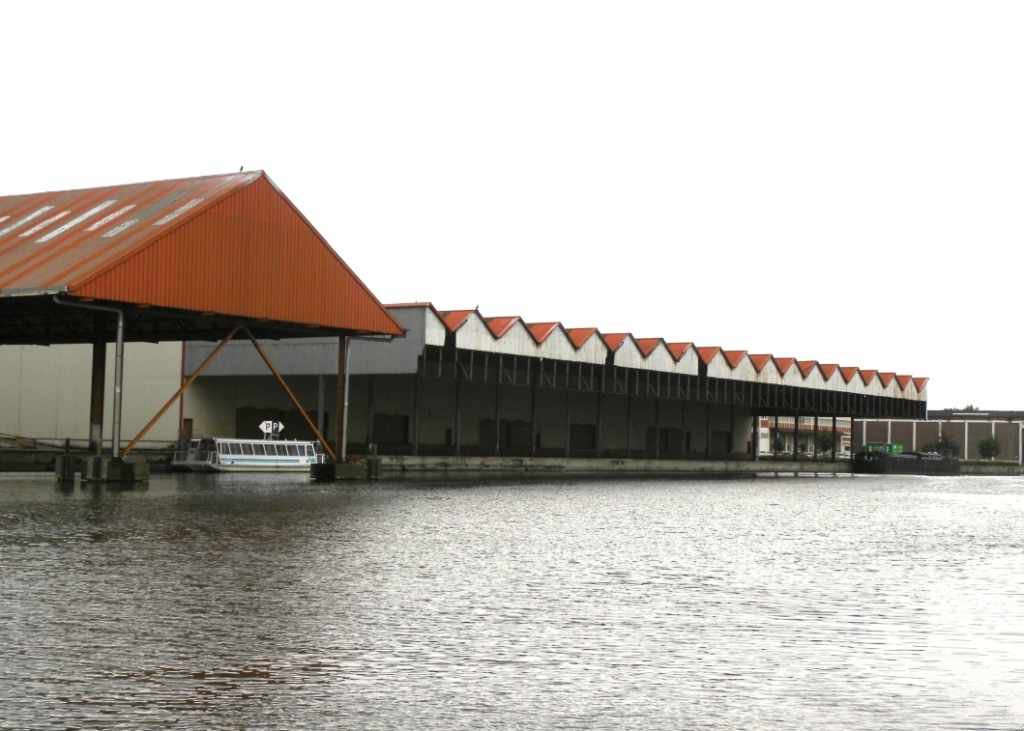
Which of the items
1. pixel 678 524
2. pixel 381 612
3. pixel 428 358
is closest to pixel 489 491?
pixel 678 524

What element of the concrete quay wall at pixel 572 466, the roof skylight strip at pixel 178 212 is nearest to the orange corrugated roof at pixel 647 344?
the concrete quay wall at pixel 572 466

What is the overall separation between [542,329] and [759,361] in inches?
1021

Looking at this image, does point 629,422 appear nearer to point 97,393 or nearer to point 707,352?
point 707,352

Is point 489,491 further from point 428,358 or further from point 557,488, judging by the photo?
point 428,358

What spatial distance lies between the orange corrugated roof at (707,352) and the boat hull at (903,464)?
22010 mm

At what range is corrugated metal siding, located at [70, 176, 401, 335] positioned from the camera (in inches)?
1486

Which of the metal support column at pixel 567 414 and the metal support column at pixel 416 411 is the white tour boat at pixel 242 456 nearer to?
the metal support column at pixel 416 411

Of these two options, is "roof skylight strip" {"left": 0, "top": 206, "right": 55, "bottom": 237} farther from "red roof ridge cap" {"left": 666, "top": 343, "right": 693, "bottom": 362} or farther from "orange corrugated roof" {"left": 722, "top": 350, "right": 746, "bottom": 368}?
"orange corrugated roof" {"left": 722, "top": 350, "right": 746, "bottom": 368}

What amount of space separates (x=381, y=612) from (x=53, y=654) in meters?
3.25

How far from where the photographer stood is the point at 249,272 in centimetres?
4153

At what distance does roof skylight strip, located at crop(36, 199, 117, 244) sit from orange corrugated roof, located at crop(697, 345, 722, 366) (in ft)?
162

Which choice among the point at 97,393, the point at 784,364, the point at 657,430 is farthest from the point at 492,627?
the point at 784,364

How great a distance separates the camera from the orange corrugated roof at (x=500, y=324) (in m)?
68.2

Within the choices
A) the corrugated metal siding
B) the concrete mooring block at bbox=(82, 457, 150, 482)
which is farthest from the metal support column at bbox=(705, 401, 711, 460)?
the concrete mooring block at bbox=(82, 457, 150, 482)
